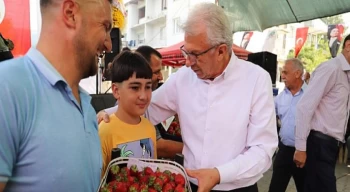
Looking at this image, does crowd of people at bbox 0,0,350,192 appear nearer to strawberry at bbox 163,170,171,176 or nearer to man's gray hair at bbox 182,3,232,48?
man's gray hair at bbox 182,3,232,48

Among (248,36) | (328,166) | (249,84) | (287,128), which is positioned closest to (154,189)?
(249,84)

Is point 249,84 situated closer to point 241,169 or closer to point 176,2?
point 241,169

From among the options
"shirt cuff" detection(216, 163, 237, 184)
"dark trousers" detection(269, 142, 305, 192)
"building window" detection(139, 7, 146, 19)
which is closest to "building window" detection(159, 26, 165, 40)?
"building window" detection(139, 7, 146, 19)

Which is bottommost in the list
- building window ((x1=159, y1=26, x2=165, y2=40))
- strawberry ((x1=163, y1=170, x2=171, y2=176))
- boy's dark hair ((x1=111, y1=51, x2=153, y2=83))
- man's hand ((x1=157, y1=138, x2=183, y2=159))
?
man's hand ((x1=157, y1=138, x2=183, y2=159))

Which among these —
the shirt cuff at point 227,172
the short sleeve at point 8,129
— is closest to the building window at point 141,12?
the shirt cuff at point 227,172

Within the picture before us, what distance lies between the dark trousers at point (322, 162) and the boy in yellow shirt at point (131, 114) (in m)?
1.70

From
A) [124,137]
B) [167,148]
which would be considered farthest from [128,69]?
[167,148]

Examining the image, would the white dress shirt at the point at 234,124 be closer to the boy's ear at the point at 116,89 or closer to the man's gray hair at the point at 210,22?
the man's gray hair at the point at 210,22

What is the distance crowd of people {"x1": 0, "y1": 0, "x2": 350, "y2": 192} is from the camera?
718mm

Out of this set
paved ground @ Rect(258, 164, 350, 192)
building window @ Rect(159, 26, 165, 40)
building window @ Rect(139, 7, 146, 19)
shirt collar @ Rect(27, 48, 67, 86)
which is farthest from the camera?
building window @ Rect(139, 7, 146, 19)

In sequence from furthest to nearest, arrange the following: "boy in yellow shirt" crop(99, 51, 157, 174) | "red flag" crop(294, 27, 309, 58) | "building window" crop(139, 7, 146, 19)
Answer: "building window" crop(139, 7, 146, 19) → "red flag" crop(294, 27, 309, 58) → "boy in yellow shirt" crop(99, 51, 157, 174)

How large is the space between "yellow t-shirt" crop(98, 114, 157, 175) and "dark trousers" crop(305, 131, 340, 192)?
1.70 metres

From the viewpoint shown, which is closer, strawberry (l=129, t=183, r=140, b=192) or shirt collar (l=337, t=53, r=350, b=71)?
strawberry (l=129, t=183, r=140, b=192)

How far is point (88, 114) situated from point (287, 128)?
10.1 feet
